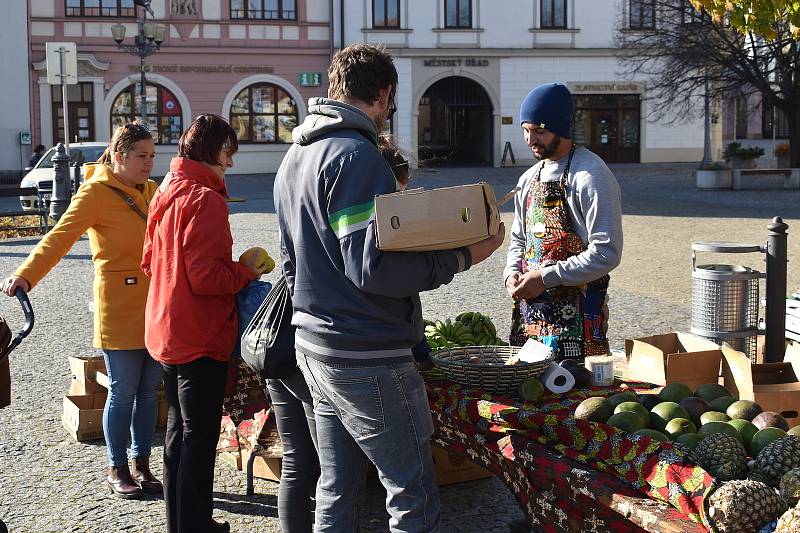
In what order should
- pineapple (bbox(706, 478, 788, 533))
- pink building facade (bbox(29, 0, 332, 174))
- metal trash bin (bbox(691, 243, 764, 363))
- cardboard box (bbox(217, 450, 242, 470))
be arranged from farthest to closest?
pink building facade (bbox(29, 0, 332, 174)), metal trash bin (bbox(691, 243, 764, 363)), cardboard box (bbox(217, 450, 242, 470)), pineapple (bbox(706, 478, 788, 533))

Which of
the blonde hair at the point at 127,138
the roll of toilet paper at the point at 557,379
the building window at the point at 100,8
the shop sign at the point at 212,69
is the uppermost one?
the building window at the point at 100,8

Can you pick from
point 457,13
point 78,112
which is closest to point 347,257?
point 78,112

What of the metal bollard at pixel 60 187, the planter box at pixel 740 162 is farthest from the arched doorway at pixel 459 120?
the metal bollard at pixel 60 187

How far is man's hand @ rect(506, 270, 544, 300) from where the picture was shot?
4.26 meters

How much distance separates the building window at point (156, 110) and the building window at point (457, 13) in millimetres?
9620

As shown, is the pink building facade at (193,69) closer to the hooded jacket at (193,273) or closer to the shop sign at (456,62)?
the shop sign at (456,62)

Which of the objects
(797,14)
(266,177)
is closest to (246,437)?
(797,14)

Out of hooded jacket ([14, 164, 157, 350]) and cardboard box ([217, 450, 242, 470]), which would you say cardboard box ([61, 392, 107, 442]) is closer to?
cardboard box ([217, 450, 242, 470])

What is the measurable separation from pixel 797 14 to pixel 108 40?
102ft

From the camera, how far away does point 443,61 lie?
36625 millimetres

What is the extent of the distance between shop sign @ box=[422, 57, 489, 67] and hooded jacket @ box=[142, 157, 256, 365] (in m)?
33.2

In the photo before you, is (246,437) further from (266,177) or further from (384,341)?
(266,177)

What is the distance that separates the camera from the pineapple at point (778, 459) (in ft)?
10.0

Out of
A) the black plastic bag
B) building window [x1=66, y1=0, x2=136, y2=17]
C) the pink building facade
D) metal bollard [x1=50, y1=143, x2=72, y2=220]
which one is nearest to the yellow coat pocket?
the black plastic bag
